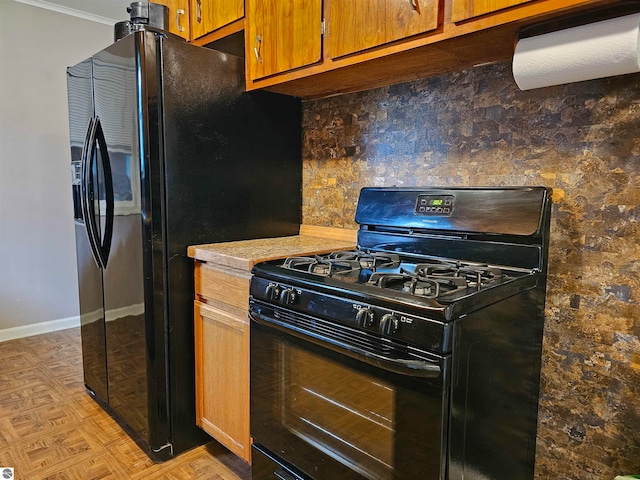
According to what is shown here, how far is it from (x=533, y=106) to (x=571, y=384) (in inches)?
36.0

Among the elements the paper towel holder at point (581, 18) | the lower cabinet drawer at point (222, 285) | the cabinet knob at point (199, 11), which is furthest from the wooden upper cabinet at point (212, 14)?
the paper towel holder at point (581, 18)

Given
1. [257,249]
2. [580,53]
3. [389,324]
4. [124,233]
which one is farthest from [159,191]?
[580,53]

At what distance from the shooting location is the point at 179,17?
219 cm

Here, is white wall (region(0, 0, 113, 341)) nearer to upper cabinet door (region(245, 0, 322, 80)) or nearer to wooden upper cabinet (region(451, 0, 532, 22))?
upper cabinet door (region(245, 0, 322, 80))

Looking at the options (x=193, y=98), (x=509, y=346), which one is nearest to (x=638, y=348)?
(x=509, y=346)

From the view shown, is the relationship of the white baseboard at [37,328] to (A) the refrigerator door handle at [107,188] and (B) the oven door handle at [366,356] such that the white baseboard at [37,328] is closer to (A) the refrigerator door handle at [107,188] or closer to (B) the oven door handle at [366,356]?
(A) the refrigerator door handle at [107,188]

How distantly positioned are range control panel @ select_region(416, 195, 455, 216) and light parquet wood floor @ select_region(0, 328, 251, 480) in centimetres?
128

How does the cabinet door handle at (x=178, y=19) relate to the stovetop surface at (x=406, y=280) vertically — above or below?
above

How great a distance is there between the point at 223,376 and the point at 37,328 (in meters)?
2.46

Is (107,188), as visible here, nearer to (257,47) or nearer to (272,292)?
(257,47)

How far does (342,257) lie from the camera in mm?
1606

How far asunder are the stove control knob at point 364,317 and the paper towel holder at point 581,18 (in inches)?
34.4

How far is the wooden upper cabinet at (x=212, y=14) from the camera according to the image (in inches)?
74.2

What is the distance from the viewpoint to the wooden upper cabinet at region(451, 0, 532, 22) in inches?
43.5
